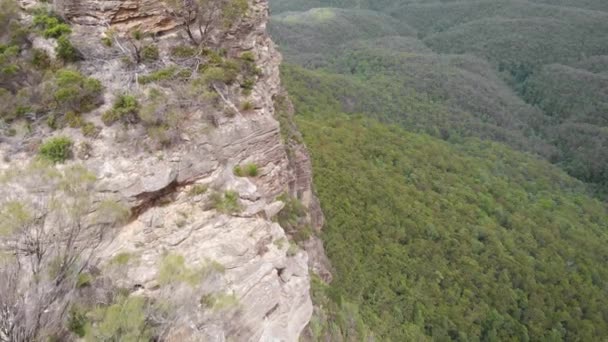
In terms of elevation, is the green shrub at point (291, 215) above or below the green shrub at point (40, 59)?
below

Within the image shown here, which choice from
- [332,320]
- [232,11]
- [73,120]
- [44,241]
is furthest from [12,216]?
[332,320]

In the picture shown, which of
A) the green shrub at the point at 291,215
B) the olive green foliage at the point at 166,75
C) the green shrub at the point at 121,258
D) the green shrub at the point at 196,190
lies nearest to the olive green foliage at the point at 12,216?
the green shrub at the point at 121,258

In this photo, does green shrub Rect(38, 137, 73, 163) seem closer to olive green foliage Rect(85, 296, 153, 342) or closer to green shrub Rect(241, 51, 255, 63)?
olive green foliage Rect(85, 296, 153, 342)

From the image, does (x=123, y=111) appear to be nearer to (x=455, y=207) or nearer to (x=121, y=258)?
(x=121, y=258)

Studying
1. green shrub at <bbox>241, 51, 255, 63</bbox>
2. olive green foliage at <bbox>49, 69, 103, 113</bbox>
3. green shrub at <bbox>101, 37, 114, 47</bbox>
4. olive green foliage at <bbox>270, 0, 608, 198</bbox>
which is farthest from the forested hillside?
green shrub at <bbox>101, 37, 114, 47</bbox>

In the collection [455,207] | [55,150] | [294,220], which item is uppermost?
[55,150]

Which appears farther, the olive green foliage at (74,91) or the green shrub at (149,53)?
the green shrub at (149,53)

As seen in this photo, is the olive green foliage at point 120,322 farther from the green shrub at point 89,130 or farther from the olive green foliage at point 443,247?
the olive green foliage at point 443,247
